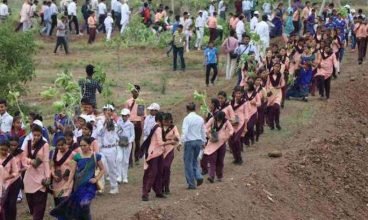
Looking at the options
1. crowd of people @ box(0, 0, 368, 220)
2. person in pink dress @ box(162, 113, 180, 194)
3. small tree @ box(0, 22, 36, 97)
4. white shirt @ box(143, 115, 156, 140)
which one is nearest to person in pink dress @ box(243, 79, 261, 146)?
crowd of people @ box(0, 0, 368, 220)

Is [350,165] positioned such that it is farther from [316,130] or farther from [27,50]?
[27,50]

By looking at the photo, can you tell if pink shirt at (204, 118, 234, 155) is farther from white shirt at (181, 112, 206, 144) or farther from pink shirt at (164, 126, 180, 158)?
pink shirt at (164, 126, 180, 158)

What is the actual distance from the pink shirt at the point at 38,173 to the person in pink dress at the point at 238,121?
16.4 feet

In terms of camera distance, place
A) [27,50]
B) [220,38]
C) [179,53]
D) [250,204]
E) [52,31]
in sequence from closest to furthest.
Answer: [250,204], [27,50], [179,53], [220,38], [52,31]

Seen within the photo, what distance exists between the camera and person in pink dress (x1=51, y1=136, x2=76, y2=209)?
1214cm

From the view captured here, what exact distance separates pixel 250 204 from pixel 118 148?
8.15 ft

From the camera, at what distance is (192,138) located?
14.2 meters

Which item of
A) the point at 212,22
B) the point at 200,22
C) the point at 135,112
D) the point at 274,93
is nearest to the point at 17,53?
the point at 135,112

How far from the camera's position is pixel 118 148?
49.7 ft

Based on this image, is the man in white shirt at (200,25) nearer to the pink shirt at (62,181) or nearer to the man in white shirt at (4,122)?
the man in white shirt at (4,122)

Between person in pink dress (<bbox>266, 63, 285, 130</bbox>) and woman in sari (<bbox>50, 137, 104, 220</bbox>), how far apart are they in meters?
8.17

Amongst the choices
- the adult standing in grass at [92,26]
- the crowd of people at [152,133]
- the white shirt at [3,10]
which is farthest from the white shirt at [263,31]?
the white shirt at [3,10]

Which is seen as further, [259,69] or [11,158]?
[259,69]

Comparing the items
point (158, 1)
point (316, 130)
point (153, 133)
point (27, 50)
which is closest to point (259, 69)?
point (316, 130)
